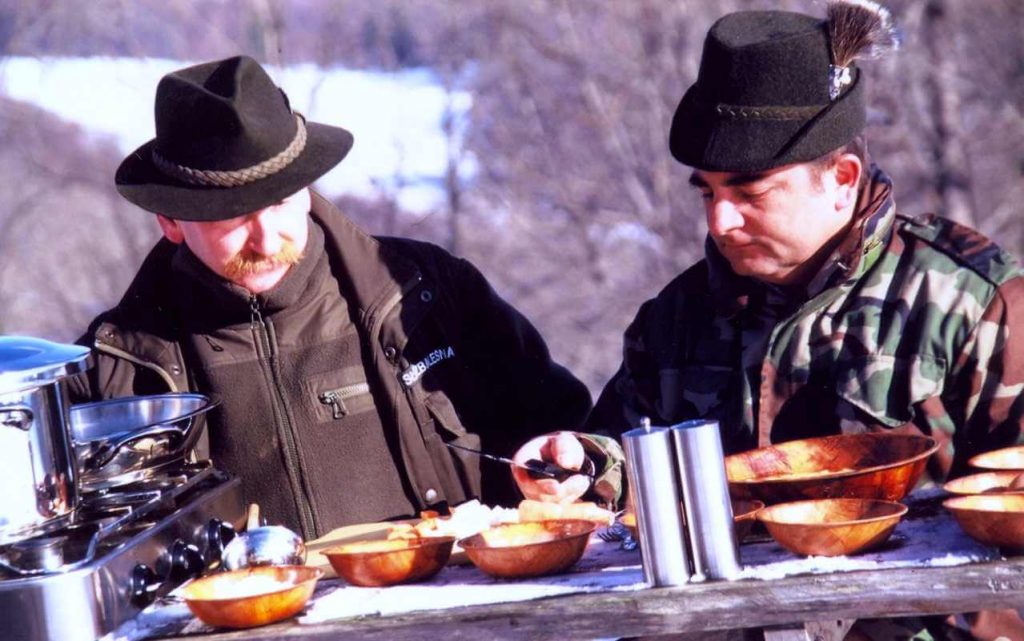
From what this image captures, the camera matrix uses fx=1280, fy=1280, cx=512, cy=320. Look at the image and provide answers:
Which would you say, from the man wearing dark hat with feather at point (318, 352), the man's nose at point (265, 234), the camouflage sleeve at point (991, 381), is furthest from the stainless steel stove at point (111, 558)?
the camouflage sleeve at point (991, 381)

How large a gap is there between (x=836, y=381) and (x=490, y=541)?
36.8 inches

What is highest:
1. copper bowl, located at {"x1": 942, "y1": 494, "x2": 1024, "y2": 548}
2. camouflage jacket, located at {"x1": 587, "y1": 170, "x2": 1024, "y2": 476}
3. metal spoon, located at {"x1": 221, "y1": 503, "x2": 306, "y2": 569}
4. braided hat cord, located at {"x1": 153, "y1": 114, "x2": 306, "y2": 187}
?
braided hat cord, located at {"x1": 153, "y1": 114, "x2": 306, "y2": 187}

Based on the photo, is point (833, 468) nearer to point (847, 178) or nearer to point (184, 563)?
point (847, 178)

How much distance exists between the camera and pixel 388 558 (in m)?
2.51

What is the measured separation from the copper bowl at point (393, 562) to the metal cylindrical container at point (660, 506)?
0.49 meters

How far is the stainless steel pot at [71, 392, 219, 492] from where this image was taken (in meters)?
2.86

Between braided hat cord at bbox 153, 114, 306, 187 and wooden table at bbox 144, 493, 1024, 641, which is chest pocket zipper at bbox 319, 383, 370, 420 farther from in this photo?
wooden table at bbox 144, 493, 1024, 641

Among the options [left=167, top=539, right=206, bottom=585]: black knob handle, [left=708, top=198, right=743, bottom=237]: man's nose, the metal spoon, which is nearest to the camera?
the metal spoon

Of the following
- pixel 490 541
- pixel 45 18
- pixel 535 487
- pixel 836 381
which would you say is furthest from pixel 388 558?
pixel 45 18

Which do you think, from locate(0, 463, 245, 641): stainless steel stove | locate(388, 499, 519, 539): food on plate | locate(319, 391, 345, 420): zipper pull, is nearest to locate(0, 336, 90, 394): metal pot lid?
locate(0, 463, 245, 641): stainless steel stove

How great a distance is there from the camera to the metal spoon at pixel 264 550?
2.64 m

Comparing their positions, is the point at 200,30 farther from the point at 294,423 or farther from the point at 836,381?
the point at 836,381

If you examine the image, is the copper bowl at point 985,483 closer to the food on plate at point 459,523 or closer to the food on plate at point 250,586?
the food on plate at point 459,523

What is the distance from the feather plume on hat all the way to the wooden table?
45.5 inches
